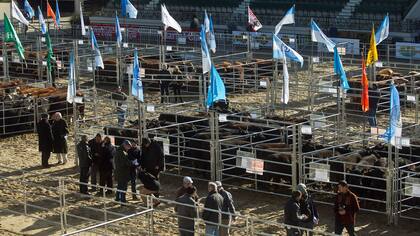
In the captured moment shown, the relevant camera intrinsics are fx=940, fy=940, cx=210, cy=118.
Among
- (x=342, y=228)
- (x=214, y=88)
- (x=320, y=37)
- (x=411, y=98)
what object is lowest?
(x=342, y=228)

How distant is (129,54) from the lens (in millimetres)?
34750

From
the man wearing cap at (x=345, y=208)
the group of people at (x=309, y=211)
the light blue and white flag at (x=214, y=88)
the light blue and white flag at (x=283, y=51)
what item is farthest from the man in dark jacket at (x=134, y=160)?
the light blue and white flag at (x=283, y=51)

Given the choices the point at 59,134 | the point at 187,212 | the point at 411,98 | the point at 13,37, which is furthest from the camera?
the point at 13,37

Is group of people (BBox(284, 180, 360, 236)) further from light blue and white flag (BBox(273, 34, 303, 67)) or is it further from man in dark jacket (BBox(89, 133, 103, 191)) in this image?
light blue and white flag (BBox(273, 34, 303, 67))

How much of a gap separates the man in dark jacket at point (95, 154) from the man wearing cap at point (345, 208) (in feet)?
18.6

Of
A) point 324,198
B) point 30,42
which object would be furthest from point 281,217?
point 30,42

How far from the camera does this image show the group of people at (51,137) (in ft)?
68.6

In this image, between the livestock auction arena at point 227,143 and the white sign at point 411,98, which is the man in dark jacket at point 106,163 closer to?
the livestock auction arena at point 227,143

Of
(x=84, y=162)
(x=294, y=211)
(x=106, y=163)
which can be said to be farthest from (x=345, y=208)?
(x=84, y=162)

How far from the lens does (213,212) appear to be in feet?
46.6

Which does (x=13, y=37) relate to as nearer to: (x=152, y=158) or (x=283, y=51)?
(x=283, y=51)

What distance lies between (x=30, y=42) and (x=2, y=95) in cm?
1370

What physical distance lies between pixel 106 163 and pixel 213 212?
16.0 feet

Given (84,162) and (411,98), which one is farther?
(411,98)
